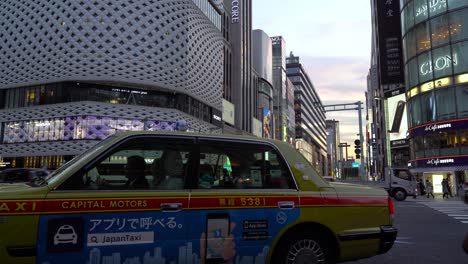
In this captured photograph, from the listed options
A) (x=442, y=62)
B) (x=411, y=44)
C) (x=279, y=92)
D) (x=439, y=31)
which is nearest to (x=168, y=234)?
(x=442, y=62)

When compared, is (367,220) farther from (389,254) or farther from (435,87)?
(435,87)

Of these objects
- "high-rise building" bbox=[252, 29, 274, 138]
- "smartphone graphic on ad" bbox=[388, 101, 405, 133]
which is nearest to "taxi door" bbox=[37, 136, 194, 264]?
"smartphone graphic on ad" bbox=[388, 101, 405, 133]

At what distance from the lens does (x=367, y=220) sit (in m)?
4.96

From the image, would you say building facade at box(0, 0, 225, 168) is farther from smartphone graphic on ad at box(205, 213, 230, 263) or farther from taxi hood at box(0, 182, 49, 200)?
taxi hood at box(0, 182, 49, 200)

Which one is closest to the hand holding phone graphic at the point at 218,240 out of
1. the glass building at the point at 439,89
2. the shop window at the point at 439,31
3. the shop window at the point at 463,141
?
the glass building at the point at 439,89

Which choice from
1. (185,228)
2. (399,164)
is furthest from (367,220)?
(399,164)

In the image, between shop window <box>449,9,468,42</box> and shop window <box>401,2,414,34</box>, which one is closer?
shop window <box>449,9,468,42</box>

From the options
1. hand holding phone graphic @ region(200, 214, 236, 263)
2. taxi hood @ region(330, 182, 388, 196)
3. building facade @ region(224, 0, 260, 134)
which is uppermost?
building facade @ region(224, 0, 260, 134)

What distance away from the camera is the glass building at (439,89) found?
35.5 m

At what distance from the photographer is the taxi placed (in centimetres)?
362

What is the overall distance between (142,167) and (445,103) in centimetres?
3907

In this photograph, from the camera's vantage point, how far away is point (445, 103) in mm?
36812

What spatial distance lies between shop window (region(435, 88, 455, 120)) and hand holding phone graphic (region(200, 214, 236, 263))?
125 ft

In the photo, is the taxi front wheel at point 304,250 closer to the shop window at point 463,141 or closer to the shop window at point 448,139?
the shop window at point 463,141
